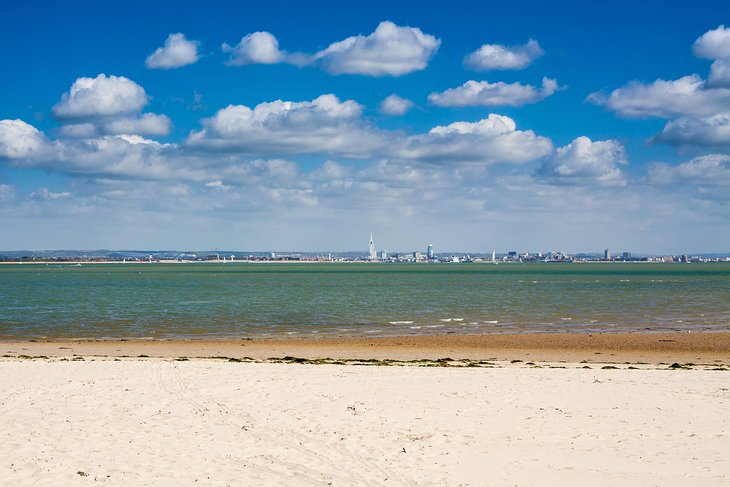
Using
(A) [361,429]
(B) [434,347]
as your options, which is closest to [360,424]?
(A) [361,429]

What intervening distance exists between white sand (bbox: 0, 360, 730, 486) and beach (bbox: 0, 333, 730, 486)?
0.05 meters

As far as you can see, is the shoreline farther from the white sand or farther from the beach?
the white sand

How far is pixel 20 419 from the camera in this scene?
14984mm

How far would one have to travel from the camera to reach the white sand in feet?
37.8

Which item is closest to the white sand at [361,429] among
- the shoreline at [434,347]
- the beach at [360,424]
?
the beach at [360,424]

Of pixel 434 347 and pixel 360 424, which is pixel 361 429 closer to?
pixel 360 424

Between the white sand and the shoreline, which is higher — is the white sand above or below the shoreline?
above

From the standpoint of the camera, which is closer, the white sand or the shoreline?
the white sand

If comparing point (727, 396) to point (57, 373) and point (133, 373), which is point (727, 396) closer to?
point (133, 373)

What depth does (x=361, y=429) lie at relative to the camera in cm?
1429

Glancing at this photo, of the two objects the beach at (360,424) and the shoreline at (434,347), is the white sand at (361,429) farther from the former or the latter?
the shoreline at (434,347)

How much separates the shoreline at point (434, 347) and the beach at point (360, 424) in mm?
4964

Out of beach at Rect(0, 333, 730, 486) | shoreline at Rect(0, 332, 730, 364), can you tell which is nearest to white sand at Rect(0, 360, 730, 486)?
beach at Rect(0, 333, 730, 486)

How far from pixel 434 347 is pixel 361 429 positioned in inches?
803
